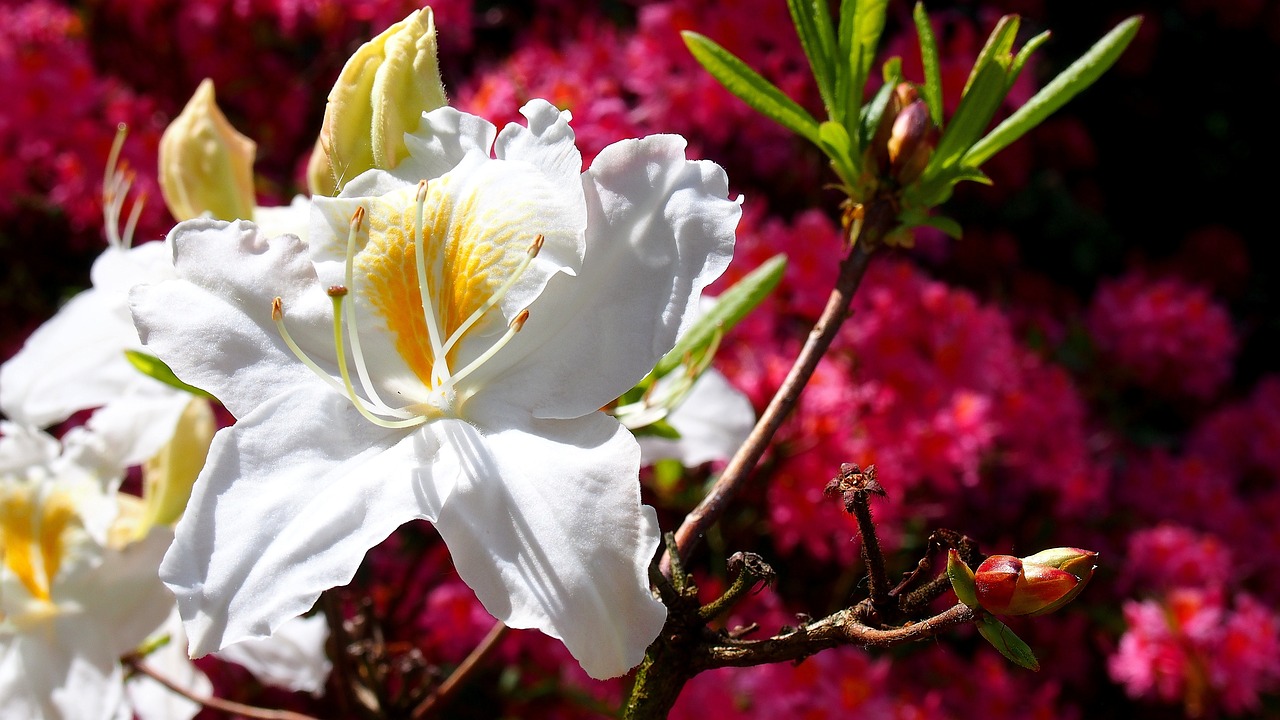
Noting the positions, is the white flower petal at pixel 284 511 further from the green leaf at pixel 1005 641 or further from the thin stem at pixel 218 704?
the thin stem at pixel 218 704

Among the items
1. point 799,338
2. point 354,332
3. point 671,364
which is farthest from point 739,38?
point 354,332

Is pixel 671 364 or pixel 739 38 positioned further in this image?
pixel 739 38

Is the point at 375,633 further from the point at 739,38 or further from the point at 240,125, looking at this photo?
the point at 240,125

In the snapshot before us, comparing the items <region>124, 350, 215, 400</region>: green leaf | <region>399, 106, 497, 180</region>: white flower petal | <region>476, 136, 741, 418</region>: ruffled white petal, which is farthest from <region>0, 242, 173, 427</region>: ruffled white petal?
<region>476, 136, 741, 418</region>: ruffled white petal

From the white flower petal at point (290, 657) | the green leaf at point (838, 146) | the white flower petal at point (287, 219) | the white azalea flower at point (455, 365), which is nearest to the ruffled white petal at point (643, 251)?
the white azalea flower at point (455, 365)

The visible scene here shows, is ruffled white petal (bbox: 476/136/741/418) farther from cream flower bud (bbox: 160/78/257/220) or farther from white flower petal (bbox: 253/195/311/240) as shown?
cream flower bud (bbox: 160/78/257/220)

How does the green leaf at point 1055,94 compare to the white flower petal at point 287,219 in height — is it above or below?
above

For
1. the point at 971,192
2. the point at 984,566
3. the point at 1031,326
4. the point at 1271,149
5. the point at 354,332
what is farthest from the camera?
the point at 1271,149

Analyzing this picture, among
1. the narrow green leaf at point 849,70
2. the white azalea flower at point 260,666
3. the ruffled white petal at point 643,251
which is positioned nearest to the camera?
the ruffled white petal at point 643,251
